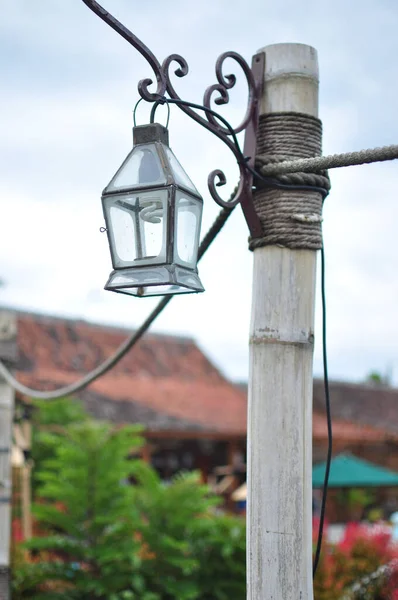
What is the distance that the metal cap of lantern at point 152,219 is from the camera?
2211 mm

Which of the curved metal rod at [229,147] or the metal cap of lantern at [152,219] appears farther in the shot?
the curved metal rod at [229,147]

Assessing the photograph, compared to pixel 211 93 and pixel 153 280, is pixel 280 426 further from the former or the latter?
pixel 211 93

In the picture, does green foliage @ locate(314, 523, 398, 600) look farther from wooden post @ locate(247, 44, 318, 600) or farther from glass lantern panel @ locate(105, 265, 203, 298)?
glass lantern panel @ locate(105, 265, 203, 298)

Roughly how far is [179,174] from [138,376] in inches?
620

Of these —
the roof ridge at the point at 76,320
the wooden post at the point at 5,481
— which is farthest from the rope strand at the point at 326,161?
the roof ridge at the point at 76,320

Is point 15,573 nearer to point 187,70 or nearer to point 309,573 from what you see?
point 309,573

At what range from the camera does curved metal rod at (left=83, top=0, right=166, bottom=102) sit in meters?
2.28

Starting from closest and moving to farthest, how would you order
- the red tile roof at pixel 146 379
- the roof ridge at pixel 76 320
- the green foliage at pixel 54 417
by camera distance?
the green foliage at pixel 54 417, the red tile roof at pixel 146 379, the roof ridge at pixel 76 320

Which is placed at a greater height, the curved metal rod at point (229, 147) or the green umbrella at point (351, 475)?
the curved metal rod at point (229, 147)

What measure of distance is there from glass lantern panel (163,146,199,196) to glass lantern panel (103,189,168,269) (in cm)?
7

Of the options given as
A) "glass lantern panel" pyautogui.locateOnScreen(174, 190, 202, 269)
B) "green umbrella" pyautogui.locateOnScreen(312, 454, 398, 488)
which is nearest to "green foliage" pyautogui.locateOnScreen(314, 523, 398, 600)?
"glass lantern panel" pyautogui.locateOnScreen(174, 190, 202, 269)

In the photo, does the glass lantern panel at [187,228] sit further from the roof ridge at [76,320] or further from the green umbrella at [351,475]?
the roof ridge at [76,320]

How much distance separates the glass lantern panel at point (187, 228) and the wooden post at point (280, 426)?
364mm

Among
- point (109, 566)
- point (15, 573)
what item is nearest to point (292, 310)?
point (109, 566)
